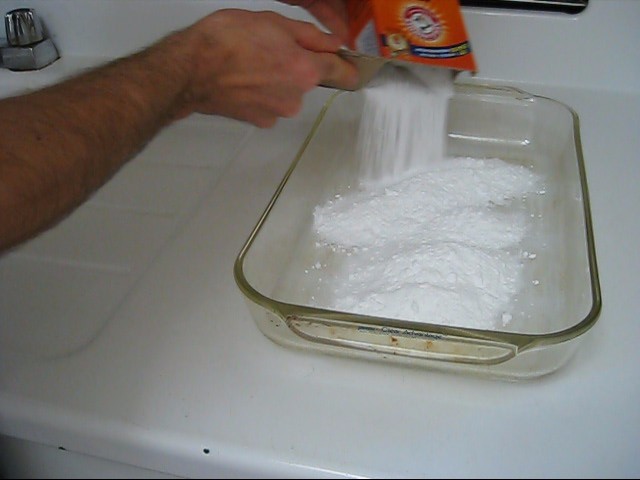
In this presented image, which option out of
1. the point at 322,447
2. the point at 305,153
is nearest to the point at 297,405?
the point at 322,447

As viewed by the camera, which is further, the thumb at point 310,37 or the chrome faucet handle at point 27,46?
→ the chrome faucet handle at point 27,46

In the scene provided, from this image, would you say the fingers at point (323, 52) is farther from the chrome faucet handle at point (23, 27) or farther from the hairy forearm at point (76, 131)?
the chrome faucet handle at point (23, 27)

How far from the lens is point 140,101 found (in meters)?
0.44

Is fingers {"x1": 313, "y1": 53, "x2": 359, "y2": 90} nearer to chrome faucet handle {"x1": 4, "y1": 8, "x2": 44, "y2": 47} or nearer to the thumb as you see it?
the thumb

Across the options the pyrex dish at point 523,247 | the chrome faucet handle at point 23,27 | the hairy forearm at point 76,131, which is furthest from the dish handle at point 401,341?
the chrome faucet handle at point 23,27

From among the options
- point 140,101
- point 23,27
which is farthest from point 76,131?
point 23,27

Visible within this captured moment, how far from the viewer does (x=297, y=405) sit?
40 cm

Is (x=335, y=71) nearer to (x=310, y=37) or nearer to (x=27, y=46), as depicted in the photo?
(x=310, y=37)

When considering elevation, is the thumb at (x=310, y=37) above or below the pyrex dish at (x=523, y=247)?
above

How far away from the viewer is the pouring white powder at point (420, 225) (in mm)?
456

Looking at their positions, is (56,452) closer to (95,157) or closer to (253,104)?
(95,157)

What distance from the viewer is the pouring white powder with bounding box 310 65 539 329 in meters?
0.46

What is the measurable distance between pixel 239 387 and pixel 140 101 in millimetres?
197

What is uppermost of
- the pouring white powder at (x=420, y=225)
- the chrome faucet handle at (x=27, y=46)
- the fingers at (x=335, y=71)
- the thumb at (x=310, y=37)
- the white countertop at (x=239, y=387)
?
the thumb at (x=310, y=37)
